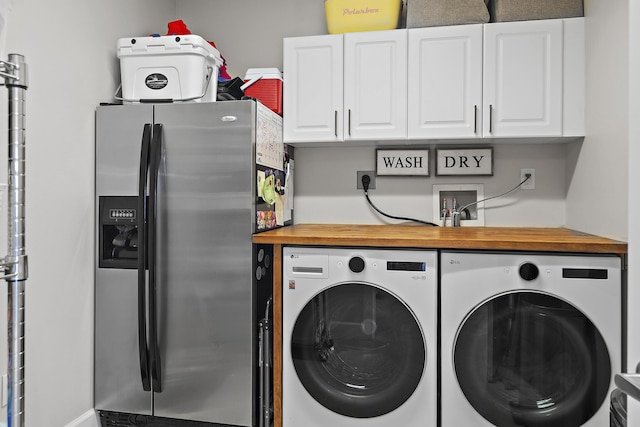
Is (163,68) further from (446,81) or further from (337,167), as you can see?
(446,81)

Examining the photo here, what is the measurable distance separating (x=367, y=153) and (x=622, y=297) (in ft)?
4.88

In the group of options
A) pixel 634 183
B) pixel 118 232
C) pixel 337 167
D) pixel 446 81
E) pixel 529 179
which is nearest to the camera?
pixel 634 183

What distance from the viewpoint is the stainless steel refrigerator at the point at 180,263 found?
6.67ft

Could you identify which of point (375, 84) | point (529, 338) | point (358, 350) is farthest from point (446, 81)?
point (358, 350)

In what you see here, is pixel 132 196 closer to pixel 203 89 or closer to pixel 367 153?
pixel 203 89

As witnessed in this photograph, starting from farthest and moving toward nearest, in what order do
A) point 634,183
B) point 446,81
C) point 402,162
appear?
point 402,162
point 446,81
point 634,183

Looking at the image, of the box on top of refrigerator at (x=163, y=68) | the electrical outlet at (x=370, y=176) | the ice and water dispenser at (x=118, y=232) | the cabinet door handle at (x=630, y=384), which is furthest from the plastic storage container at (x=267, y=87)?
the cabinet door handle at (x=630, y=384)

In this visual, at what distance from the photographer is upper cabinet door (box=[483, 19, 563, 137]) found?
224cm

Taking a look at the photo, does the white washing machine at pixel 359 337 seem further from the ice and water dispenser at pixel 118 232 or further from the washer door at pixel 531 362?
the ice and water dispenser at pixel 118 232

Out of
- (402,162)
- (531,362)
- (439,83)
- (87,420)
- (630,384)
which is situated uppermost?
(439,83)

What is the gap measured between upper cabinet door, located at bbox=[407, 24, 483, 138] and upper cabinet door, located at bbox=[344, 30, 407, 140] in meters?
0.06

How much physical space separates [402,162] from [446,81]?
55 cm

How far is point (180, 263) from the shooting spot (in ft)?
6.79

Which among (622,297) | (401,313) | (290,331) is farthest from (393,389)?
(622,297)
